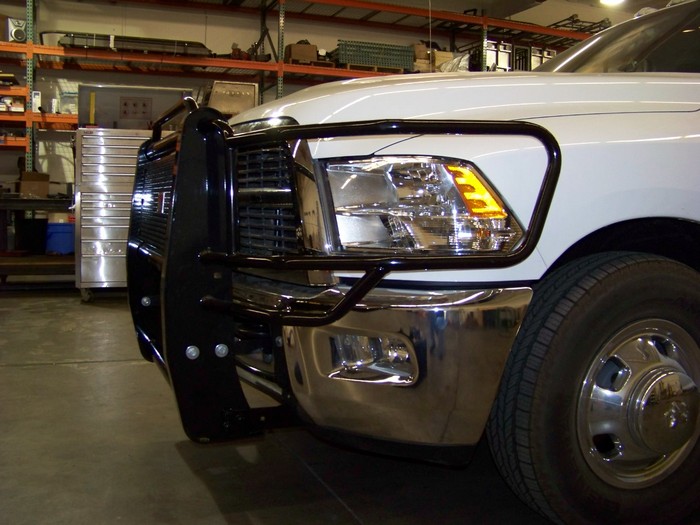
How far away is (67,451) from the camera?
2.86 m

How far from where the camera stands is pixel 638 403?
6.59 feet

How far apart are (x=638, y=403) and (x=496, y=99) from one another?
99 cm

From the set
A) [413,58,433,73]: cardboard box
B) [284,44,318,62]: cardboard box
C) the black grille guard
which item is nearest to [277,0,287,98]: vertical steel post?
[284,44,318,62]: cardboard box

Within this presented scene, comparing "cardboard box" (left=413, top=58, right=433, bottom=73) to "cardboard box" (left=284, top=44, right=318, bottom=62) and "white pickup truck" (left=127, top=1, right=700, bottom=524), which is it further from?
"white pickup truck" (left=127, top=1, right=700, bottom=524)

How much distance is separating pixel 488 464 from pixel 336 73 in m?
9.16

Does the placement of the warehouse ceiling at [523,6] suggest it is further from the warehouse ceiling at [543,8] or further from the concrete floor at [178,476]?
the concrete floor at [178,476]

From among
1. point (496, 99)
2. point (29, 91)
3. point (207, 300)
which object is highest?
point (29, 91)

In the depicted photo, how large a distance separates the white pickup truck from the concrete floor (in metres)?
0.40

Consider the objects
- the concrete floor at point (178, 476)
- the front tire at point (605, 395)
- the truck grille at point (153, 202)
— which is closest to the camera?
the front tire at point (605, 395)

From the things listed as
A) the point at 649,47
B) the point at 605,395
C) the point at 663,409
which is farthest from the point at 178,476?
the point at 649,47

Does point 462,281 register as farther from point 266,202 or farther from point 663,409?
point 663,409

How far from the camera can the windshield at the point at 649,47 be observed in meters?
2.91

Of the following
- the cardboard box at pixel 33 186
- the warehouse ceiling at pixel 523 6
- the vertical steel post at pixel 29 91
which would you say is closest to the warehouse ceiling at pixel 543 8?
the warehouse ceiling at pixel 523 6

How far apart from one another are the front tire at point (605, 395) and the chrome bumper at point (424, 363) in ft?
0.47
